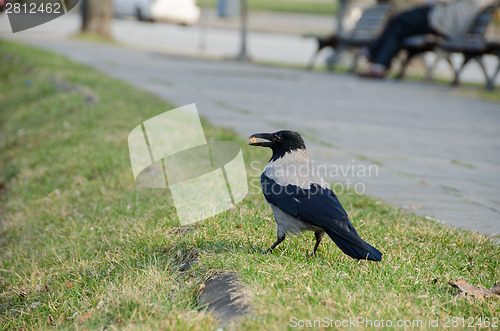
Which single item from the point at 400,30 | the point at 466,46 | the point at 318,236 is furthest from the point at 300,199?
the point at 400,30

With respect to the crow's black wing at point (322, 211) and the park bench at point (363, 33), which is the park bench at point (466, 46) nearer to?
the park bench at point (363, 33)

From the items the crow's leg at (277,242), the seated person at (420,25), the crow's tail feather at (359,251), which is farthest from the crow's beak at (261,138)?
the seated person at (420,25)

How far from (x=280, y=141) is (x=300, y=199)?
37 centimetres

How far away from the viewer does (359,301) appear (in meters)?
2.32

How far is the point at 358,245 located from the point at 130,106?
5023mm

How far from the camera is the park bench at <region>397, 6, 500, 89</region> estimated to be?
9.92 m

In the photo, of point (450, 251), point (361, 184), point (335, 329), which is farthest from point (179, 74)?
point (335, 329)

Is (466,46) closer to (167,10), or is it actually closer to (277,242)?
(277,242)

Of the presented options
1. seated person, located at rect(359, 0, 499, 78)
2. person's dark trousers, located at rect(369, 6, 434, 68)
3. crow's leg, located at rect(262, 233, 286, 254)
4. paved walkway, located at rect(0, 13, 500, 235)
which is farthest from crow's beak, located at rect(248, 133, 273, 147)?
person's dark trousers, located at rect(369, 6, 434, 68)

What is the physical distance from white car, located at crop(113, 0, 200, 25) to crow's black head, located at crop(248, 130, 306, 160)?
23.9 meters

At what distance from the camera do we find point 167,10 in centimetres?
2627

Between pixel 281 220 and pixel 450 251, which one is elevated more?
pixel 281 220

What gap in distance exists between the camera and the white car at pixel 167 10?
25991 mm

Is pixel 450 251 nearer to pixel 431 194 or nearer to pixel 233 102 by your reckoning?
pixel 431 194
